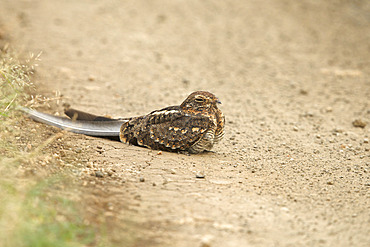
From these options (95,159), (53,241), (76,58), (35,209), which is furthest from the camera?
(76,58)

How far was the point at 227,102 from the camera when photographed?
6.65m

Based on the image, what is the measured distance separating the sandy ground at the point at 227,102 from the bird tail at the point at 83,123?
116 millimetres

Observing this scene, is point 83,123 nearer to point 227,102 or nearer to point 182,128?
point 182,128

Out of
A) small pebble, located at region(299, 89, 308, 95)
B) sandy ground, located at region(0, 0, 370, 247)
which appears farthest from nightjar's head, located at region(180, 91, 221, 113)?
small pebble, located at region(299, 89, 308, 95)

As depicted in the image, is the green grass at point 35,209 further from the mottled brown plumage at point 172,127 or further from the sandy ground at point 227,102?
the mottled brown plumage at point 172,127

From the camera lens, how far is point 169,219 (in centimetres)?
332

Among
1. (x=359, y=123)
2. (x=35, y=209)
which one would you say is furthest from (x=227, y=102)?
(x=35, y=209)

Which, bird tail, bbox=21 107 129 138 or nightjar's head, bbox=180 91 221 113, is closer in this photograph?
nightjar's head, bbox=180 91 221 113

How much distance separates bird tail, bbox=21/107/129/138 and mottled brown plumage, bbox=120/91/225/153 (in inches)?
5.1

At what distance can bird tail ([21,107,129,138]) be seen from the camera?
4719 mm

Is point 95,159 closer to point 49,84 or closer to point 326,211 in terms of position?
point 326,211

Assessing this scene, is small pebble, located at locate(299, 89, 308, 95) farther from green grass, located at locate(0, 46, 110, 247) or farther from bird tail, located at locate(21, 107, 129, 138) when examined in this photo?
green grass, located at locate(0, 46, 110, 247)

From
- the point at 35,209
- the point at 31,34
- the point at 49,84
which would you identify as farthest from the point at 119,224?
→ the point at 31,34

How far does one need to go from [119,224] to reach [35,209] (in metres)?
0.58
